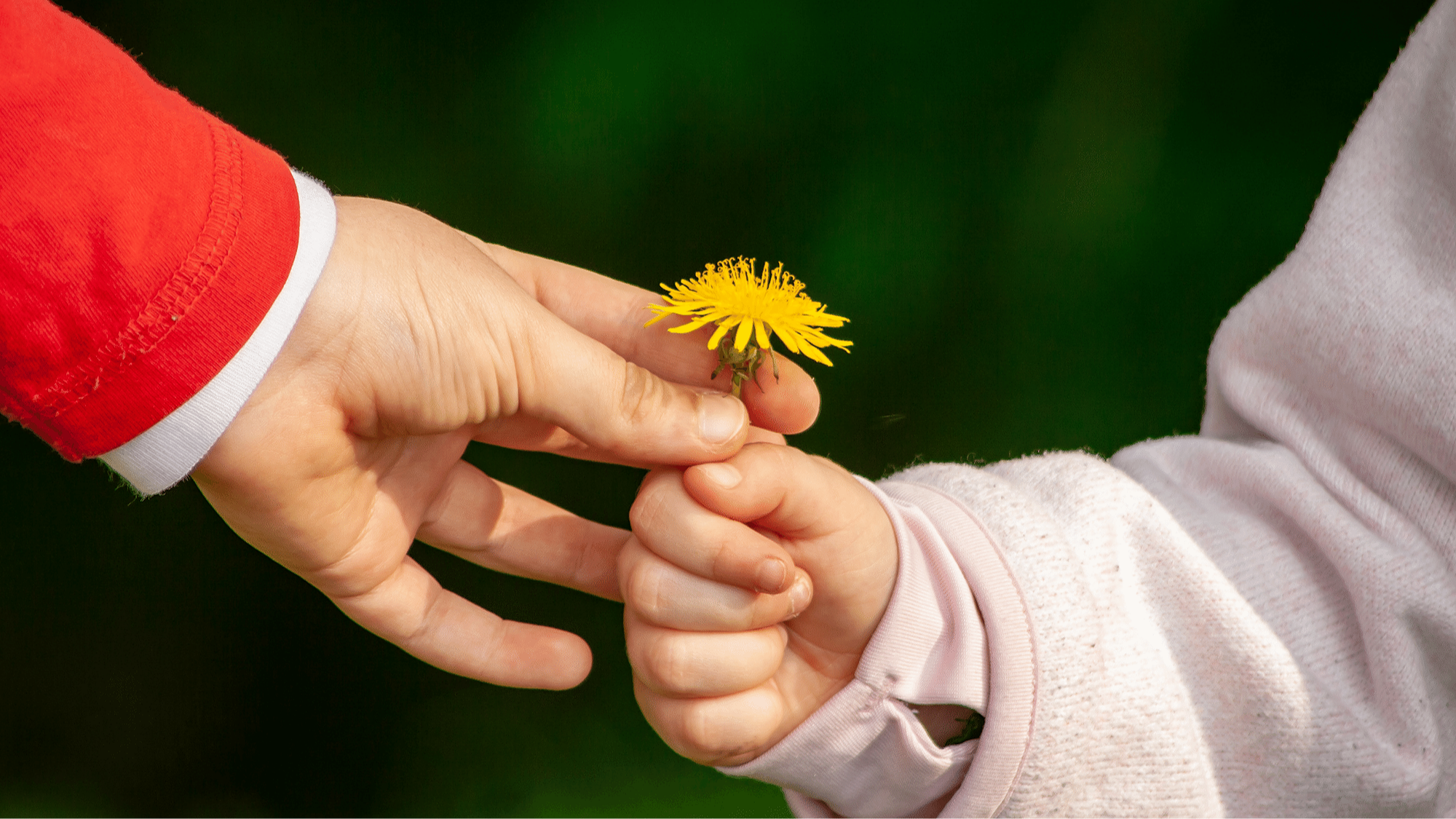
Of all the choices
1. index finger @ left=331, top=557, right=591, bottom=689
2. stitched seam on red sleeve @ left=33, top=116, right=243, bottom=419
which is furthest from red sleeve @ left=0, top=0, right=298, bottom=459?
index finger @ left=331, top=557, right=591, bottom=689

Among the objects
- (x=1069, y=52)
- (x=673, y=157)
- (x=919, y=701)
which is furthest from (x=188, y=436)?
(x=1069, y=52)

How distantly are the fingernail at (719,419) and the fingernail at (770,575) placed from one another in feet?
0.30

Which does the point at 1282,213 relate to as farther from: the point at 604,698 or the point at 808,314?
the point at 604,698

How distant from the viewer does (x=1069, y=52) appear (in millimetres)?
1119

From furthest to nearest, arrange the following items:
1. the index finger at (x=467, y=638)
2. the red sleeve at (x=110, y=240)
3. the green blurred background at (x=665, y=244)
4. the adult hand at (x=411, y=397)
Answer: the green blurred background at (x=665, y=244), the index finger at (x=467, y=638), the adult hand at (x=411, y=397), the red sleeve at (x=110, y=240)

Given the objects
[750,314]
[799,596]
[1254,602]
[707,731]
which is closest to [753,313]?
[750,314]

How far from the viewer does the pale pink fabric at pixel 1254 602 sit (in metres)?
0.66

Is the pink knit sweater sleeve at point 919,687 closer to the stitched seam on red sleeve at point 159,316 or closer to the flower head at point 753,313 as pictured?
the flower head at point 753,313

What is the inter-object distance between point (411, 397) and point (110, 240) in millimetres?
199

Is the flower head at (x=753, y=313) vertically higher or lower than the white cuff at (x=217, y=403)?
higher

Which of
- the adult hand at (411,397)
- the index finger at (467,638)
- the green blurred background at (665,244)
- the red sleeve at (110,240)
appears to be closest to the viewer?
the red sleeve at (110,240)

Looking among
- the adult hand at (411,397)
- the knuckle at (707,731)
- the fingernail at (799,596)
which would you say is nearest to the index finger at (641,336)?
the adult hand at (411,397)

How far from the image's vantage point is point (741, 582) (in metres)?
0.65

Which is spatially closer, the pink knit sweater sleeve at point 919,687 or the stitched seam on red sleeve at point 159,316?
the stitched seam on red sleeve at point 159,316
